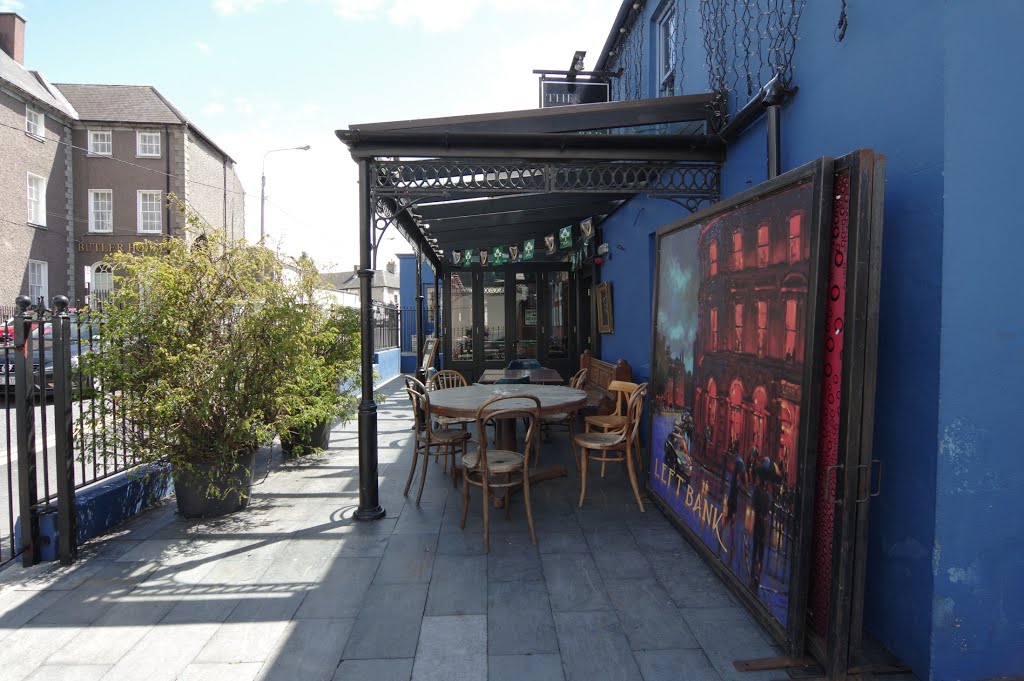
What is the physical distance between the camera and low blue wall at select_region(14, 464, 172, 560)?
134 inches

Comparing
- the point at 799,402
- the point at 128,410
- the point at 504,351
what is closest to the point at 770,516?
the point at 799,402

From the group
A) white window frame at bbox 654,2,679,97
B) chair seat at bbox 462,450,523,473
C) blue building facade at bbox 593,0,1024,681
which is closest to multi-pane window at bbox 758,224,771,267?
blue building facade at bbox 593,0,1024,681

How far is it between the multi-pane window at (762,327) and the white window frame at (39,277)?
22350mm

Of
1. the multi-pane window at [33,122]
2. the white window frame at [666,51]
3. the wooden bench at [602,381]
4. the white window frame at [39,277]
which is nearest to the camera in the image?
the white window frame at [666,51]

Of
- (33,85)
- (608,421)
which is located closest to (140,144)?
(33,85)

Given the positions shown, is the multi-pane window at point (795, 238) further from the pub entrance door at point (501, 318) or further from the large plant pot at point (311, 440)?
the pub entrance door at point (501, 318)

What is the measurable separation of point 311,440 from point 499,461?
3.06 meters

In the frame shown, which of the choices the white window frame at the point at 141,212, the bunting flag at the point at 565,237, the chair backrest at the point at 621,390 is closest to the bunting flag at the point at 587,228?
the bunting flag at the point at 565,237

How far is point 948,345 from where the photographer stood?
6.79 ft

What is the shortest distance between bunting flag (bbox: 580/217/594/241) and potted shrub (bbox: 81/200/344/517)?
5006mm

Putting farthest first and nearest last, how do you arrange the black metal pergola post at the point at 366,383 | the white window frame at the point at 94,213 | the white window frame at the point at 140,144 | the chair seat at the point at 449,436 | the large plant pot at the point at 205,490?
the white window frame at the point at 140,144 < the white window frame at the point at 94,213 < the chair seat at the point at 449,436 < the black metal pergola post at the point at 366,383 < the large plant pot at the point at 205,490

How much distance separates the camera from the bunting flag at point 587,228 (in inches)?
321

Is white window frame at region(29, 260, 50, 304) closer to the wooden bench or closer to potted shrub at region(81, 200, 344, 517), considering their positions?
potted shrub at region(81, 200, 344, 517)

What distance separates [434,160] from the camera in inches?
169
